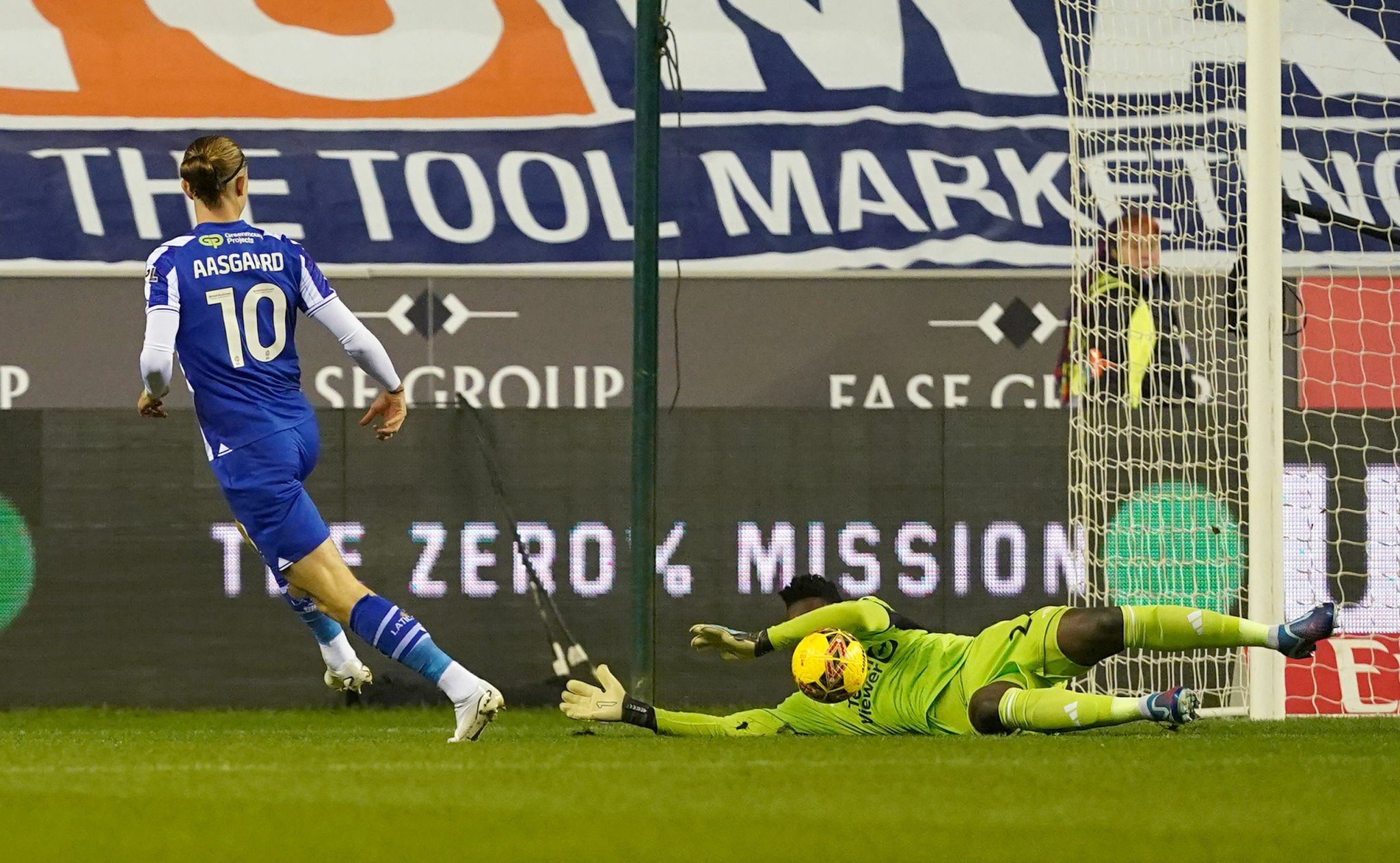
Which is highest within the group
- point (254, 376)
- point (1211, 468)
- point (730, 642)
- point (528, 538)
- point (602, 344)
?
point (602, 344)

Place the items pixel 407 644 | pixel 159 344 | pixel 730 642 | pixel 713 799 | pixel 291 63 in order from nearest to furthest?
pixel 713 799 → pixel 159 344 → pixel 407 644 → pixel 730 642 → pixel 291 63

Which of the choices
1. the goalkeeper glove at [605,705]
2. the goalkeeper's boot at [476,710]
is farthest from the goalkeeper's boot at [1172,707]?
the goalkeeper's boot at [476,710]

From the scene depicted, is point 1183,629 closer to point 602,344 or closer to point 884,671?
point 884,671

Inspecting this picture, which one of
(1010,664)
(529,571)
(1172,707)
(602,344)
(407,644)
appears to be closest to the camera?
(1172,707)

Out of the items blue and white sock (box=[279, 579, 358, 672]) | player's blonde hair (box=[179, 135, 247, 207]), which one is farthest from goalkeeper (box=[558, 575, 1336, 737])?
player's blonde hair (box=[179, 135, 247, 207])

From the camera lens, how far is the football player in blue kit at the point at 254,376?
6172 mm

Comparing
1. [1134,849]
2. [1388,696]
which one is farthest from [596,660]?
[1134,849]

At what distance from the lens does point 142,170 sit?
13.7 metres

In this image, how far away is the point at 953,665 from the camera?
694 cm

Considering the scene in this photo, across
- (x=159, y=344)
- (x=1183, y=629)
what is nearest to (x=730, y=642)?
(x=1183, y=629)

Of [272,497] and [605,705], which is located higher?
[272,497]

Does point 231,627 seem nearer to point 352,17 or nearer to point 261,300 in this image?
point 261,300

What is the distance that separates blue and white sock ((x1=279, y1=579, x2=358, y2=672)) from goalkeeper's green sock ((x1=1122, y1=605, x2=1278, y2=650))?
8.45 feet

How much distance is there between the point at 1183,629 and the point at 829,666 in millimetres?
1139
